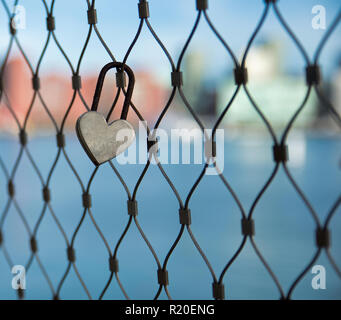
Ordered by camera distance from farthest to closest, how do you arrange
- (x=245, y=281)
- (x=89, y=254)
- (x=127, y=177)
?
(x=127, y=177)
(x=89, y=254)
(x=245, y=281)

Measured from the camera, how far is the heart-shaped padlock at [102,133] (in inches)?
25.1

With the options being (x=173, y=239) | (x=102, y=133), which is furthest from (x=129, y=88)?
(x=173, y=239)

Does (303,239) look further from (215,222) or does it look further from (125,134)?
(125,134)

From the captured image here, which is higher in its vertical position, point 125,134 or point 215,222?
point 125,134

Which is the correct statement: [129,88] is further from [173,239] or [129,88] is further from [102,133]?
[173,239]

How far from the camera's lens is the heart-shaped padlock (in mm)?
638

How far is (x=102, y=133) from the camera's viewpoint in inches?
25.7

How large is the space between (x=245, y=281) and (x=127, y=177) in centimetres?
633

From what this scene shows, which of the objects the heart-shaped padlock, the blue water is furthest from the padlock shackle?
the blue water

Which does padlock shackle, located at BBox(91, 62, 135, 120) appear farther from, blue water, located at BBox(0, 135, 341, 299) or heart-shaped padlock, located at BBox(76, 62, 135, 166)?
blue water, located at BBox(0, 135, 341, 299)

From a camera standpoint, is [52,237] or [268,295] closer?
[268,295]

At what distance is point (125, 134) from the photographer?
67cm

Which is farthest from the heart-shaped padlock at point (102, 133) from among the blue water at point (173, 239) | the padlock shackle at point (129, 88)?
the blue water at point (173, 239)
